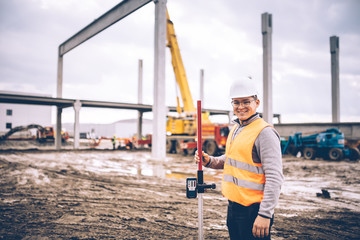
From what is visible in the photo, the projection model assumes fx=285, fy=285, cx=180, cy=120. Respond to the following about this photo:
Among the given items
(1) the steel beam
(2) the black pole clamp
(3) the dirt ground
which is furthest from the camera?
(1) the steel beam

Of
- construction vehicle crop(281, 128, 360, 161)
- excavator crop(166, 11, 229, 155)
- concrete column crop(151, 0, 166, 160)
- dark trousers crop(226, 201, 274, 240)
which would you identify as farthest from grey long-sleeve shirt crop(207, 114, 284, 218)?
excavator crop(166, 11, 229, 155)

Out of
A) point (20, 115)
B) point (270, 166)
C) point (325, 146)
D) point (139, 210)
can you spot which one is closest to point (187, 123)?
point (325, 146)

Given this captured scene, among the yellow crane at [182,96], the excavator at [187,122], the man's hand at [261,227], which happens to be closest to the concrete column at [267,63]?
the excavator at [187,122]

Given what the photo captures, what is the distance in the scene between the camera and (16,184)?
816cm

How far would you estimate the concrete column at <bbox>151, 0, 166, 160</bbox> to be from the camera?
614 inches

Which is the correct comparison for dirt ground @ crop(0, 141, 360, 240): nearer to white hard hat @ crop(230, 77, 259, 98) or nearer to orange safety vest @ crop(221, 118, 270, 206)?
orange safety vest @ crop(221, 118, 270, 206)

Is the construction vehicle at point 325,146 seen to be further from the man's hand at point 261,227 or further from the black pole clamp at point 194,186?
the man's hand at point 261,227

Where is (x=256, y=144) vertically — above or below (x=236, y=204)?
above

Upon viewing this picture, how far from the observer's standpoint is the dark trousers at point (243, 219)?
6.77 feet

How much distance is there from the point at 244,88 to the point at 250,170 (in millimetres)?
627

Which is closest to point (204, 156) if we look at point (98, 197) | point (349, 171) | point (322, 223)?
point (322, 223)

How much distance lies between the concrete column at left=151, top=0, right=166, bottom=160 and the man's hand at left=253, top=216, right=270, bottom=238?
13.7 m

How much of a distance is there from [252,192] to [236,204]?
0.17 m

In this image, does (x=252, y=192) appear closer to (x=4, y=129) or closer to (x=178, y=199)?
(x=178, y=199)
